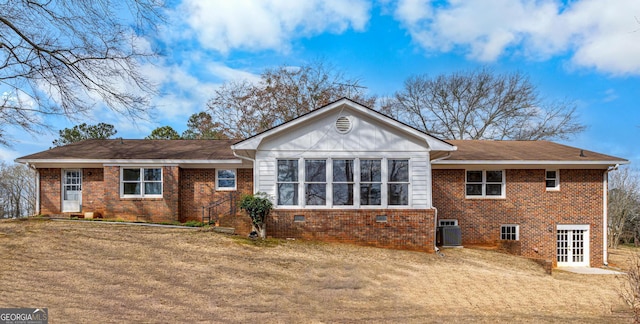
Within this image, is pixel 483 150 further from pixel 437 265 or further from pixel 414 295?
pixel 414 295

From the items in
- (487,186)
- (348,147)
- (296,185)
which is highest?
(348,147)

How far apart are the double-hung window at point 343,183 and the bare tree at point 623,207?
27587 millimetres

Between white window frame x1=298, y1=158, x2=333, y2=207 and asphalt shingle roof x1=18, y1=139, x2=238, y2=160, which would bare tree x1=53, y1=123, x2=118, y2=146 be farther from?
white window frame x1=298, y1=158, x2=333, y2=207

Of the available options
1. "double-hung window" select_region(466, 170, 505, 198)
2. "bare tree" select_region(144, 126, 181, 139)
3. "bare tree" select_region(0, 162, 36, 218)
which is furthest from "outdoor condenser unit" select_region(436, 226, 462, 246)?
"bare tree" select_region(0, 162, 36, 218)

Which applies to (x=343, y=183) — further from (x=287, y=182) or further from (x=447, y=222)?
(x=447, y=222)

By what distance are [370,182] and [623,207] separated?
93.8 ft

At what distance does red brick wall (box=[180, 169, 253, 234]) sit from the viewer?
16531 millimetres

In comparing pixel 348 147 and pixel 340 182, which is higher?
pixel 348 147

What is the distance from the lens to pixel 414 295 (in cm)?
834

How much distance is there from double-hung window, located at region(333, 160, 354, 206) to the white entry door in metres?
12.0

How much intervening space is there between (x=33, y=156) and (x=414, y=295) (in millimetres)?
16887

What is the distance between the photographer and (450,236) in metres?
14.5

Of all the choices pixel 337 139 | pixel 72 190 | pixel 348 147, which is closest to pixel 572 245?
pixel 348 147

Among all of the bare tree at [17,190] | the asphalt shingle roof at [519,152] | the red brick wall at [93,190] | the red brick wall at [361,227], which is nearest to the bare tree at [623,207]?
the asphalt shingle roof at [519,152]
